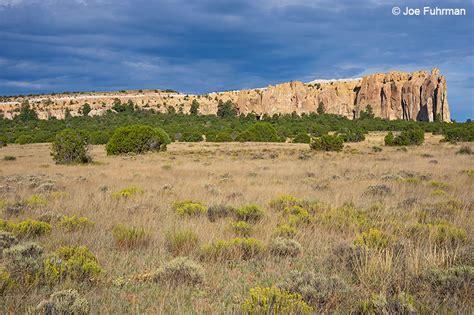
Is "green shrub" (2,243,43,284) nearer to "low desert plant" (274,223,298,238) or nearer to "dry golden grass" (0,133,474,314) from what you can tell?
"dry golden grass" (0,133,474,314)

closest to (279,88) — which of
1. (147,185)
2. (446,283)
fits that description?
→ (147,185)

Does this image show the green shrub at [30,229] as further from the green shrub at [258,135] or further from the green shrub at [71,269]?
the green shrub at [258,135]

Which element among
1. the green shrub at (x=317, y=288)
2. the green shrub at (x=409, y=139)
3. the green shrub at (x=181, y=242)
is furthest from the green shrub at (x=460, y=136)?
the green shrub at (x=317, y=288)

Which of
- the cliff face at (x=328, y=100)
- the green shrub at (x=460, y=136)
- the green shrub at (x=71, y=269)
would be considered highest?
the cliff face at (x=328, y=100)

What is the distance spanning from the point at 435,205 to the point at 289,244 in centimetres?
498

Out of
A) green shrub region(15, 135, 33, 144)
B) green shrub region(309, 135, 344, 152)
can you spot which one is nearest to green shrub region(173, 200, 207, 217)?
green shrub region(309, 135, 344, 152)

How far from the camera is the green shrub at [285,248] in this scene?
16.7ft

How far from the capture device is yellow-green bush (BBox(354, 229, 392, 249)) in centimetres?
525

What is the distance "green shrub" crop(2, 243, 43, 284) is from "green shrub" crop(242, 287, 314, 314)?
2264 millimetres

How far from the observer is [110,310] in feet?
10.7

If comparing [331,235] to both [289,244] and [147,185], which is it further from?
[147,185]

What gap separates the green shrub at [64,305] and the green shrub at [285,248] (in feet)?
8.91

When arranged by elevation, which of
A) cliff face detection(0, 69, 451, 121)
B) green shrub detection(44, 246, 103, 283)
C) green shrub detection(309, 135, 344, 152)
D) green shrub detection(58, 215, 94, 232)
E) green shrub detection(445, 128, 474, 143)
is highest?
cliff face detection(0, 69, 451, 121)

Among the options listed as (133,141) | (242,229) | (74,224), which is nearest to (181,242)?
(242,229)
